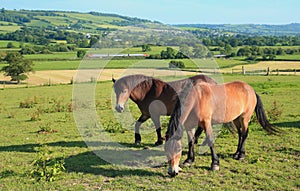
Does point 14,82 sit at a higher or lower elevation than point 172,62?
lower

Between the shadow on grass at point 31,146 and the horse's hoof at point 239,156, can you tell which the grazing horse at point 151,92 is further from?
the shadow on grass at point 31,146

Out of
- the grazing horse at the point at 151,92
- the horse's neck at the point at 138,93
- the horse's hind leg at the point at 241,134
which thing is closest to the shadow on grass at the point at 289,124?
the horse's hind leg at the point at 241,134

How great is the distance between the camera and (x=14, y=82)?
42.0m

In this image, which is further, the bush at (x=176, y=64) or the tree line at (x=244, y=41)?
the tree line at (x=244, y=41)

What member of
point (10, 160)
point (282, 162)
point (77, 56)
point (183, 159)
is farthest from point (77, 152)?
point (77, 56)

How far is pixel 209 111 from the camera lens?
6789 millimetres

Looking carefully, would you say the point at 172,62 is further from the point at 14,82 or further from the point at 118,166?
the point at 118,166

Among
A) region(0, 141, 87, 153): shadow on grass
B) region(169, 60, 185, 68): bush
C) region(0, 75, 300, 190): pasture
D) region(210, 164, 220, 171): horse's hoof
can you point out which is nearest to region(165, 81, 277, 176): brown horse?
region(210, 164, 220, 171): horse's hoof

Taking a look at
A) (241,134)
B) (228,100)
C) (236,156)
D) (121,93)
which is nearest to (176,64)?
(121,93)

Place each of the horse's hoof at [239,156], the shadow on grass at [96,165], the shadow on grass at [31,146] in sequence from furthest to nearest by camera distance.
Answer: the shadow on grass at [31,146] < the horse's hoof at [239,156] < the shadow on grass at [96,165]

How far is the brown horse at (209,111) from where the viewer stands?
237 inches

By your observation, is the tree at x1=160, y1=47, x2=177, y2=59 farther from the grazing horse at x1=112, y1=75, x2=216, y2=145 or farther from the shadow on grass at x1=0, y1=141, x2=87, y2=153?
the grazing horse at x1=112, y1=75, x2=216, y2=145

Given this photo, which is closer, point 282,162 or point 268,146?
point 282,162

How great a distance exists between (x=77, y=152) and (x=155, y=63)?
72.8 feet
